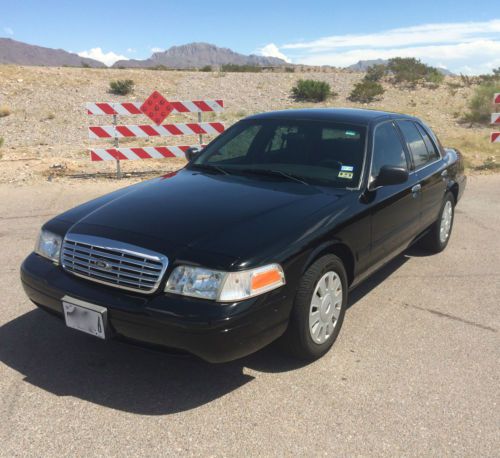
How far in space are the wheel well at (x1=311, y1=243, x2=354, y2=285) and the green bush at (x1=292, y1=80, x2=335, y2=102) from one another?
2449cm

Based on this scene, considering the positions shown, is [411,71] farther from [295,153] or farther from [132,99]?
[295,153]

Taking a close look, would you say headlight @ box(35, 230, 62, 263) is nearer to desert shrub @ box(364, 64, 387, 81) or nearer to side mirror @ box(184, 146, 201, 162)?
side mirror @ box(184, 146, 201, 162)

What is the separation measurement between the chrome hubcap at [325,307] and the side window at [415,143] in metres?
1.97

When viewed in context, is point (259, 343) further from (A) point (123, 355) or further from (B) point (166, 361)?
(A) point (123, 355)

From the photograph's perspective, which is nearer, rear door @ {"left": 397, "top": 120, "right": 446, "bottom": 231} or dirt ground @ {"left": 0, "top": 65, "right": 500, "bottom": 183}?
rear door @ {"left": 397, "top": 120, "right": 446, "bottom": 231}

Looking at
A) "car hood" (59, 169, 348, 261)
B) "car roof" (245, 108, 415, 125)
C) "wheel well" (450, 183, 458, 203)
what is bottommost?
"wheel well" (450, 183, 458, 203)

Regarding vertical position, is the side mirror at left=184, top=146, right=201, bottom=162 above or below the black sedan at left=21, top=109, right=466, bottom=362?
above

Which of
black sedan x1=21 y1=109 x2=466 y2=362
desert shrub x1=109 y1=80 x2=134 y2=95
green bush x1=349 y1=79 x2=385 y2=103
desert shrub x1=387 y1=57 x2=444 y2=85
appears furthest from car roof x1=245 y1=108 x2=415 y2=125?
desert shrub x1=387 y1=57 x2=444 y2=85

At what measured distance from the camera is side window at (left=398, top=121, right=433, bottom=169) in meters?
4.94

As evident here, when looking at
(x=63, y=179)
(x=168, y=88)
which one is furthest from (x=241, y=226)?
(x=168, y=88)

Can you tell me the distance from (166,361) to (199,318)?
0.92 metres

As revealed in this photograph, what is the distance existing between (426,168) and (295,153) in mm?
1606

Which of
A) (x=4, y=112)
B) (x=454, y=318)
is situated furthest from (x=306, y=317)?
(x=4, y=112)

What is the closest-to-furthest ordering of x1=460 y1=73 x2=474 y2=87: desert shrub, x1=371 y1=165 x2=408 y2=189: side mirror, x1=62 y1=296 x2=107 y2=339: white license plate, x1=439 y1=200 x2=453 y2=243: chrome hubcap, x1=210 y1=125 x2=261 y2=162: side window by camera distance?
x1=62 y1=296 x2=107 y2=339: white license plate < x1=371 y1=165 x2=408 y2=189: side mirror < x1=210 y1=125 x2=261 y2=162: side window < x1=439 y1=200 x2=453 y2=243: chrome hubcap < x1=460 y1=73 x2=474 y2=87: desert shrub
